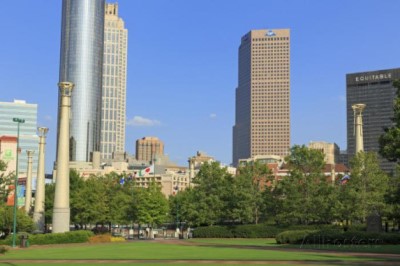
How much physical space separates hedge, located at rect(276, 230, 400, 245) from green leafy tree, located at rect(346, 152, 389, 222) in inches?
619

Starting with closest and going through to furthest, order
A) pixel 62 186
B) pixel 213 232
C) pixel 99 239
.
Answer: pixel 62 186 < pixel 99 239 < pixel 213 232

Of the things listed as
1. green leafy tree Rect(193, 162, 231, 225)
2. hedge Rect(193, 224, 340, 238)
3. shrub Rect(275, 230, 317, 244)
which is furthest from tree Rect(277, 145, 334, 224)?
shrub Rect(275, 230, 317, 244)

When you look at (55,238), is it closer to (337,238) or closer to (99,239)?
(99,239)

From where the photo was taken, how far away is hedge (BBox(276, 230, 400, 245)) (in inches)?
1898

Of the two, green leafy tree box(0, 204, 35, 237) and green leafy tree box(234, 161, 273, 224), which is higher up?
green leafy tree box(234, 161, 273, 224)

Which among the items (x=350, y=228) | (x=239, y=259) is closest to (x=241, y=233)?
(x=350, y=228)

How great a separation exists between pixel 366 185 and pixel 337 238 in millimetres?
19034

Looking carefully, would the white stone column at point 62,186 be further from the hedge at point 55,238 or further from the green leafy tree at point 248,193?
the green leafy tree at point 248,193

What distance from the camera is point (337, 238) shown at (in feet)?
163

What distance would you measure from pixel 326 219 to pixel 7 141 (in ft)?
362

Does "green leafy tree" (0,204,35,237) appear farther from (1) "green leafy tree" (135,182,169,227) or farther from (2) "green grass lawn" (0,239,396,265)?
(1) "green leafy tree" (135,182,169,227)

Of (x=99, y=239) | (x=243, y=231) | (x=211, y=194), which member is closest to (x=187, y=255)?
(x=99, y=239)

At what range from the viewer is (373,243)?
48.4m

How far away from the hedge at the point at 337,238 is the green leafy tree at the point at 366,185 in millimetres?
15730
